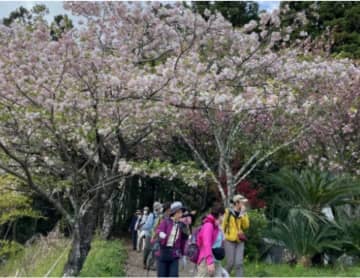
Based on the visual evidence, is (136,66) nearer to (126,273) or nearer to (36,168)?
(36,168)

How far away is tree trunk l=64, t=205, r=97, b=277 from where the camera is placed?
7.34 metres

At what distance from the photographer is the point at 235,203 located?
7.28 metres

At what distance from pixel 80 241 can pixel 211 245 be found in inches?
102

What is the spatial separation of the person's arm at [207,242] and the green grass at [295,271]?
355cm

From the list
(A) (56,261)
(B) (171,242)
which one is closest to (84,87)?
(B) (171,242)

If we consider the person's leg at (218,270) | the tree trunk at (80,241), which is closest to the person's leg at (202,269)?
the person's leg at (218,270)

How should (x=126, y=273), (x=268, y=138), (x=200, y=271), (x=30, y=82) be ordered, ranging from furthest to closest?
(x=268, y=138) < (x=126, y=273) < (x=30, y=82) < (x=200, y=271)

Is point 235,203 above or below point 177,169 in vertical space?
below

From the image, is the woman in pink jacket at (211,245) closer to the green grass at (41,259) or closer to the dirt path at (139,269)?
the dirt path at (139,269)

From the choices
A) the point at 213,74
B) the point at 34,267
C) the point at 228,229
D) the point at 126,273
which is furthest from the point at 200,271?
the point at 34,267

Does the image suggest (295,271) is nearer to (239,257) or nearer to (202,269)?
(239,257)

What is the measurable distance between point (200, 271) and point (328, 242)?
4.48 meters

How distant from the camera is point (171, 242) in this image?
597 centimetres

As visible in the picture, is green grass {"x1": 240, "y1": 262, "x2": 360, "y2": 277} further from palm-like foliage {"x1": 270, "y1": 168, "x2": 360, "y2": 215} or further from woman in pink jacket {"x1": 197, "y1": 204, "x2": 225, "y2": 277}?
woman in pink jacket {"x1": 197, "y1": 204, "x2": 225, "y2": 277}
